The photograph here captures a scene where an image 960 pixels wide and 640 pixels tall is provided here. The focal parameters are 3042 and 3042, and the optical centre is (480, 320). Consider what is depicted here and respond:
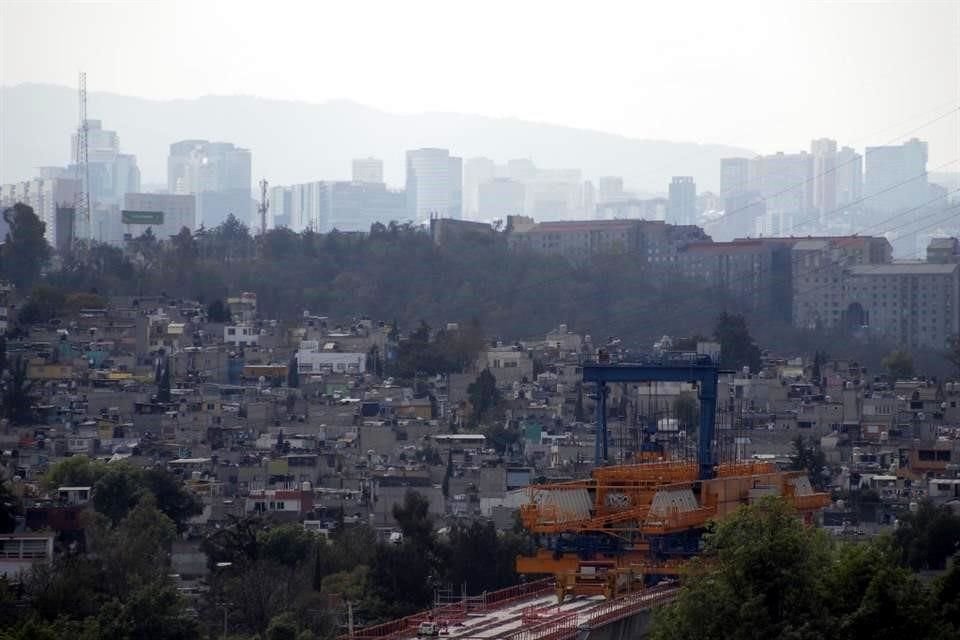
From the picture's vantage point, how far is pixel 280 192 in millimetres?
188625

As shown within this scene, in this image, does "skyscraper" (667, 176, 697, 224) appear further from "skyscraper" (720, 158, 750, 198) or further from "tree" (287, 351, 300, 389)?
"tree" (287, 351, 300, 389)

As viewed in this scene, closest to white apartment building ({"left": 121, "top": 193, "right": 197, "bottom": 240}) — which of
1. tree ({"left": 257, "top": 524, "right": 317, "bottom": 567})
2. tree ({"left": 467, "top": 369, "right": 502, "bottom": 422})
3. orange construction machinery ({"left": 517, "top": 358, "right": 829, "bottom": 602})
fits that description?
tree ({"left": 467, "top": 369, "right": 502, "bottom": 422})

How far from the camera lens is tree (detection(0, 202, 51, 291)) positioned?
95312mm

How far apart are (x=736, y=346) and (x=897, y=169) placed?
118 meters

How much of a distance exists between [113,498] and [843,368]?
3612cm

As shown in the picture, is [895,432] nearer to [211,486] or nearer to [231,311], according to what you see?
[211,486]

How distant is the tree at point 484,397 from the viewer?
2753 inches

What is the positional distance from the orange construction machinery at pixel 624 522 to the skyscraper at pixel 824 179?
144 meters

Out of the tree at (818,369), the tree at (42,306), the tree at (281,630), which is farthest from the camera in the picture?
the tree at (42,306)

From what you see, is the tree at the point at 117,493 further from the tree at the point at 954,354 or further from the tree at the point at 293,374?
the tree at the point at 954,354

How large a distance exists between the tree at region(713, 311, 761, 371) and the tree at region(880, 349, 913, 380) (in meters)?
3.67

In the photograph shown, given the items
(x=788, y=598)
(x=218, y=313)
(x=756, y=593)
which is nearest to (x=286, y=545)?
(x=756, y=593)

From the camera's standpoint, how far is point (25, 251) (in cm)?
9631

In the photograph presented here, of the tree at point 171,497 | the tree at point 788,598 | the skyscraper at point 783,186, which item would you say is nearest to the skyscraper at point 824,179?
the skyscraper at point 783,186
